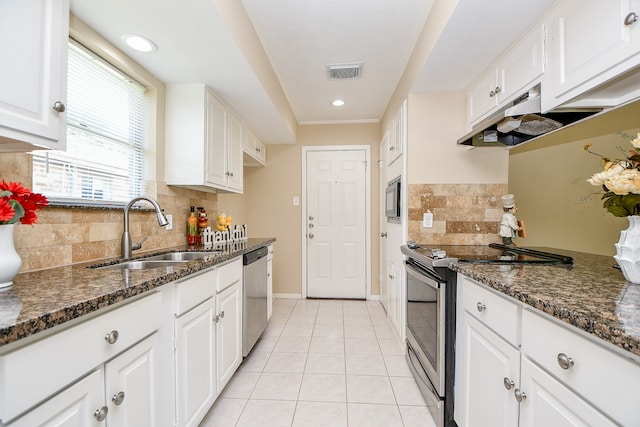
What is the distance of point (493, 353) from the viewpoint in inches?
46.8

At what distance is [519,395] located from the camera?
3.28 feet

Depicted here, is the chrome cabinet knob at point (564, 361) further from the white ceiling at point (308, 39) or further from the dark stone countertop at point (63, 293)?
the white ceiling at point (308, 39)

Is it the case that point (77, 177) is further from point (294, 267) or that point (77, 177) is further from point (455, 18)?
point (294, 267)

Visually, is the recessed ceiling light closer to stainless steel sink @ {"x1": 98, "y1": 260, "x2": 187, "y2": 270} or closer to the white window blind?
the white window blind

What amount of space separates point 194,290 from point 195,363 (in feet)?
1.22

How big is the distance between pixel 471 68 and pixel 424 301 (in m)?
1.61

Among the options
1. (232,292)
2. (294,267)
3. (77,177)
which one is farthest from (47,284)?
(294,267)

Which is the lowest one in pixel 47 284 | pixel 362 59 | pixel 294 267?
pixel 294 267

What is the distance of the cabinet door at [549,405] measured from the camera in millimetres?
736

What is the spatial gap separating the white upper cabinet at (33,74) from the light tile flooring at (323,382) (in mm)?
1619

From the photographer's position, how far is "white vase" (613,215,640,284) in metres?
1.03

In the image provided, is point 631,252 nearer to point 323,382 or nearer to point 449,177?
point 449,177

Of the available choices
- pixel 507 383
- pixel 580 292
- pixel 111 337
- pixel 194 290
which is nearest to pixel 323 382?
pixel 194 290

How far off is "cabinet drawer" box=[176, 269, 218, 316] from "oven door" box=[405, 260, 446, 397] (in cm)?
127
